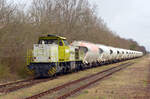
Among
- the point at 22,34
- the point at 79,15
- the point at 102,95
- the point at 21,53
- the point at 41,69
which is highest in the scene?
the point at 79,15

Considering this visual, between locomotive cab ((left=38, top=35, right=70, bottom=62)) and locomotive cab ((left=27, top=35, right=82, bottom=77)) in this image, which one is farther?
locomotive cab ((left=38, top=35, right=70, bottom=62))

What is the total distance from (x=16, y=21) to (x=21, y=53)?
255 cm

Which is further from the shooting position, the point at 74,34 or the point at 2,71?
the point at 74,34

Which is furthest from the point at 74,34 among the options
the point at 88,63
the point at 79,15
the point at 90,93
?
the point at 90,93

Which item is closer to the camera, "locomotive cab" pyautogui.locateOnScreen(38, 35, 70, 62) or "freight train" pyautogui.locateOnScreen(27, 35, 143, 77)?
"freight train" pyautogui.locateOnScreen(27, 35, 143, 77)

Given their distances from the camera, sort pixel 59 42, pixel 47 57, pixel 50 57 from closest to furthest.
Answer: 1. pixel 50 57
2. pixel 47 57
3. pixel 59 42

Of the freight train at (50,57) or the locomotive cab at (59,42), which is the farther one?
the locomotive cab at (59,42)

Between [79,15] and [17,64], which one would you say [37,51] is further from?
[79,15]

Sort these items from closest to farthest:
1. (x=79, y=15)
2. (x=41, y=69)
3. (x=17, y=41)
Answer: (x=41, y=69), (x=17, y=41), (x=79, y=15)

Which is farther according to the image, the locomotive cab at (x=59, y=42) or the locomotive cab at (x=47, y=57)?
the locomotive cab at (x=59, y=42)

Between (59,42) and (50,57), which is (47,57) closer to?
(50,57)

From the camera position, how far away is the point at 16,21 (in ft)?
49.8

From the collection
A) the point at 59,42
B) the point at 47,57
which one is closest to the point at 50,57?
the point at 47,57

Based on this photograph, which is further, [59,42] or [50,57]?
[59,42]
